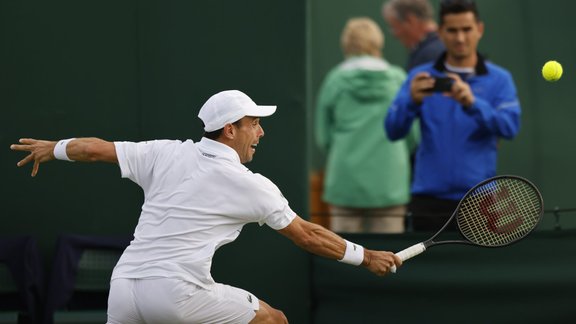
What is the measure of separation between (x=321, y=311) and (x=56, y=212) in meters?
1.77

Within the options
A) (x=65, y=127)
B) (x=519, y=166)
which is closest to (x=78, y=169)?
(x=65, y=127)

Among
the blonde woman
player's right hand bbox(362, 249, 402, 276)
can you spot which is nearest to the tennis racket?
player's right hand bbox(362, 249, 402, 276)

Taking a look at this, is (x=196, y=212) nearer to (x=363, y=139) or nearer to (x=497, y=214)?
(x=497, y=214)

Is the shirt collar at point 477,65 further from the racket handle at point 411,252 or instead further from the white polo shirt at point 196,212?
the white polo shirt at point 196,212

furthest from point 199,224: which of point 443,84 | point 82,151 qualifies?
point 443,84

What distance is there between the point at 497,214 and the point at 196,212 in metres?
1.65

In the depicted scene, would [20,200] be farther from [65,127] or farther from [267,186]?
[267,186]

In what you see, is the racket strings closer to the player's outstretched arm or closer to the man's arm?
the man's arm

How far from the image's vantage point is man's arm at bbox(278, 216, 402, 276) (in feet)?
19.2

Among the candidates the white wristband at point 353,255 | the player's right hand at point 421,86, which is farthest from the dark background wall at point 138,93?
the white wristband at point 353,255

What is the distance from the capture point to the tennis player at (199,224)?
5.67 meters

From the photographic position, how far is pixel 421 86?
7.57 meters

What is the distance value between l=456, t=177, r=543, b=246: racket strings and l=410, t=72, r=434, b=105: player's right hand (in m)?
1.23

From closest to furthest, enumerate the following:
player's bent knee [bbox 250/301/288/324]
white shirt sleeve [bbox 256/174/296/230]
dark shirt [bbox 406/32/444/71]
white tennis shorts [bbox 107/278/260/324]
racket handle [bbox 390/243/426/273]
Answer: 1. white tennis shorts [bbox 107/278/260/324]
2. white shirt sleeve [bbox 256/174/296/230]
3. player's bent knee [bbox 250/301/288/324]
4. racket handle [bbox 390/243/426/273]
5. dark shirt [bbox 406/32/444/71]
